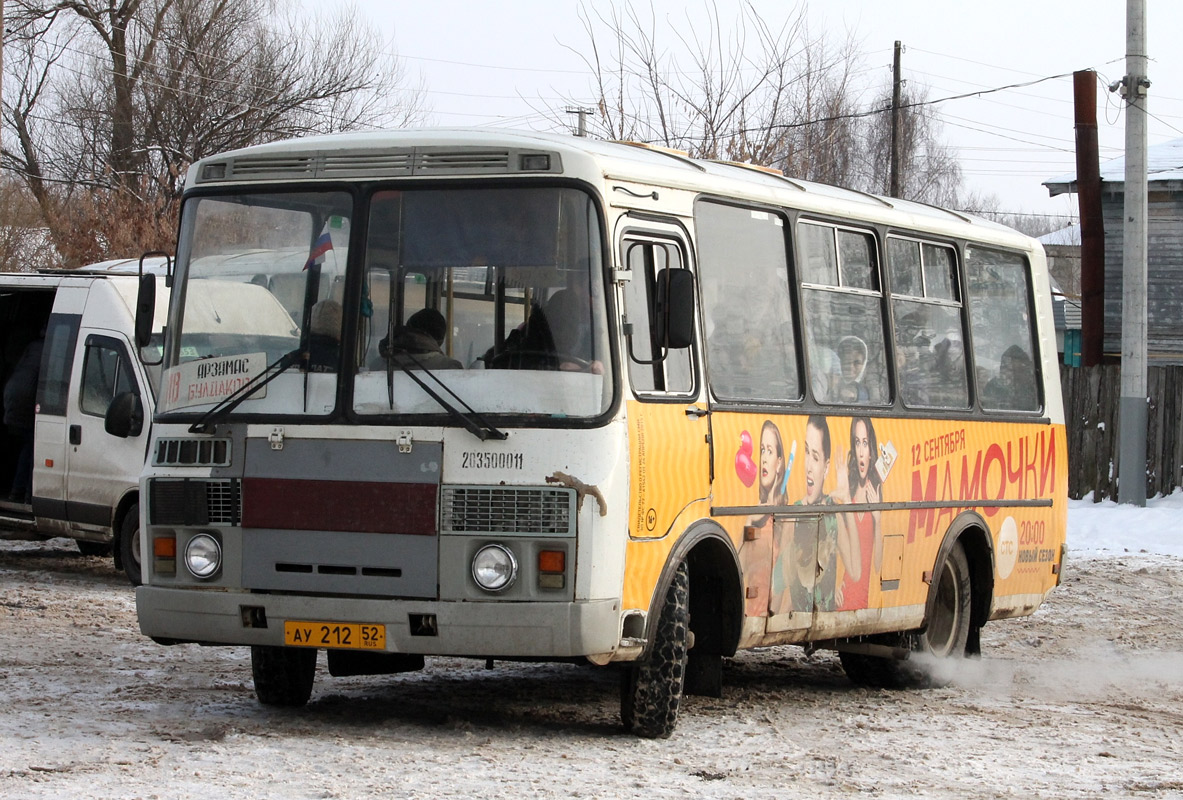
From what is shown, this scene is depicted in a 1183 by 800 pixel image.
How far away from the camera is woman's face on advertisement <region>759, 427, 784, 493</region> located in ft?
28.3

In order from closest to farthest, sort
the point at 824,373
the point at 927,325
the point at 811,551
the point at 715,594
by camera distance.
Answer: the point at 715,594 < the point at 811,551 < the point at 824,373 < the point at 927,325

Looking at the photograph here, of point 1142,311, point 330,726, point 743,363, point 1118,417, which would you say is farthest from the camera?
point 1118,417

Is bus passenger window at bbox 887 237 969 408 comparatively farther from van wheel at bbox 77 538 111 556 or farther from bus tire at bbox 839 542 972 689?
van wheel at bbox 77 538 111 556

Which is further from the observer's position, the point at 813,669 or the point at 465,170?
the point at 813,669

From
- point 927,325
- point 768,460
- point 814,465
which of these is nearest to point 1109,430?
point 927,325

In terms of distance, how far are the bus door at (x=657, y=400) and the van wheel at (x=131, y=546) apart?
6.95m

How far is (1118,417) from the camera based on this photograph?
24359mm

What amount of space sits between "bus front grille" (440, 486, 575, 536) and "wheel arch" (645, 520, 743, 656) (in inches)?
44.1

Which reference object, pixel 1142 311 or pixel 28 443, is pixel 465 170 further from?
pixel 1142 311

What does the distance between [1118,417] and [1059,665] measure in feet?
44.9

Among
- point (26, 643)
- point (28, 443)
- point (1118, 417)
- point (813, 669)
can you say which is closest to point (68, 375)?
point (28, 443)

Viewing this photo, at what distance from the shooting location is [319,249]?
7645 mm

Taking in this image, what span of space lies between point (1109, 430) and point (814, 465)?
16.4 m

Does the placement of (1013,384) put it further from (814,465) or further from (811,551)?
(811,551)
